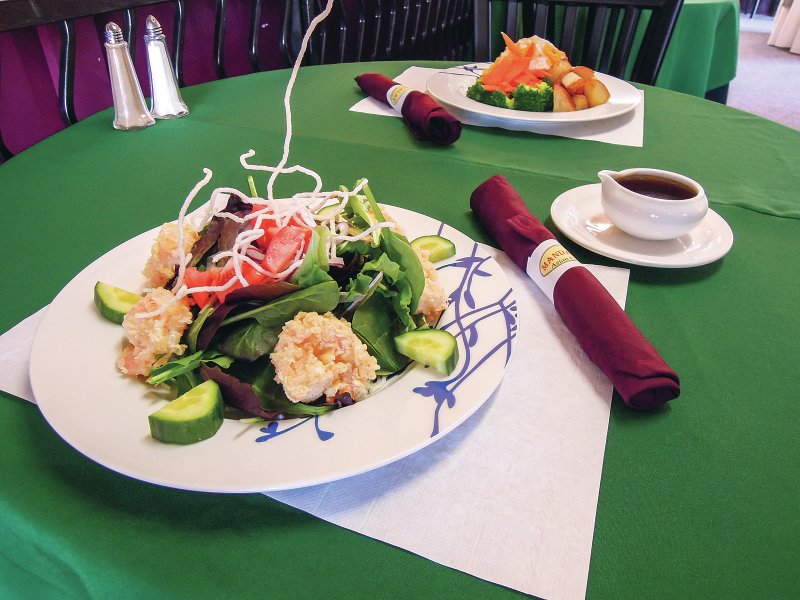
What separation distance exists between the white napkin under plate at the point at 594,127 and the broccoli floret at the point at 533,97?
0.06 meters

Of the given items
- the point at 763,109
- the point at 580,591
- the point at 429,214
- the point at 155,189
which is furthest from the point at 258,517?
the point at 763,109

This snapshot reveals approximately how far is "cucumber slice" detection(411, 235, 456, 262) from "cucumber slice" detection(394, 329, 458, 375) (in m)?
0.18

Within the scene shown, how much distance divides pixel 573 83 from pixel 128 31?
4.44 feet

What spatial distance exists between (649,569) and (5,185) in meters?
1.29

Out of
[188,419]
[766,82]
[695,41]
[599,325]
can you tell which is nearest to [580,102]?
[599,325]

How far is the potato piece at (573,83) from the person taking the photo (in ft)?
4.66

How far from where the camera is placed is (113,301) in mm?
685

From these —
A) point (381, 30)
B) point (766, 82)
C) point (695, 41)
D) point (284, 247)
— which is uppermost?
point (284, 247)

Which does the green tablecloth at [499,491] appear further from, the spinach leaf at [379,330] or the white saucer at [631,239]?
the spinach leaf at [379,330]

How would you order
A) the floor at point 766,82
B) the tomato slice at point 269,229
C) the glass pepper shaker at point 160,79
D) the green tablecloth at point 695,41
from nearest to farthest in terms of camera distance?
the tomato slice at point 269,229, the glass pepper shaker at point 160,79, the green tablecloth at point 695,41, the floor at point 766,82

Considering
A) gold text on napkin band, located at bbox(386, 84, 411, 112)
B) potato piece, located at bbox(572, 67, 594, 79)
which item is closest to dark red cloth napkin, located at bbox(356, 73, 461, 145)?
gold text on napkin band, located at bbox(386, 84, 411, 112)

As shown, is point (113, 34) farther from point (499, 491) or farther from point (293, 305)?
point (499, 491)

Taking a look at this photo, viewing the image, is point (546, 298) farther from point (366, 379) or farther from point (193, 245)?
point (193, 245)

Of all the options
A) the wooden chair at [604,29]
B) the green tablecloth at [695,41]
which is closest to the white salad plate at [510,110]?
the wooden chair at [604,29]
